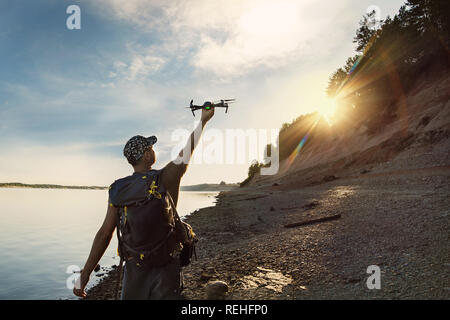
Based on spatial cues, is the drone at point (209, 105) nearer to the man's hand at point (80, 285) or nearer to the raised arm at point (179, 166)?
the raised arm at point (179, 166)

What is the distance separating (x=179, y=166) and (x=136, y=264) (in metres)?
1.25

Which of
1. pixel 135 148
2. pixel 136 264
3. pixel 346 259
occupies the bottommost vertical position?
pixel 346 259

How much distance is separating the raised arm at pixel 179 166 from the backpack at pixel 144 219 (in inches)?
3.7

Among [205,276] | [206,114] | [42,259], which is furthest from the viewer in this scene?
[42,259]

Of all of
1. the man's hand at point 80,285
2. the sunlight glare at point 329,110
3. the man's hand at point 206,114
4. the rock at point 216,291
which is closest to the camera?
the man's hand at point 80,285

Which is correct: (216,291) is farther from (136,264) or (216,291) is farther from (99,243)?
(99,243)

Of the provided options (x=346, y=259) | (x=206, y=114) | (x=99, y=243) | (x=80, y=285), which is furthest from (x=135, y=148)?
(x=346, y=259)

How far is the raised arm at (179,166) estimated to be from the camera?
3.14 m

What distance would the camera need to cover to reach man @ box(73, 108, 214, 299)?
10.3 ft

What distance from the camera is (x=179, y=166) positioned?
10.4 feet

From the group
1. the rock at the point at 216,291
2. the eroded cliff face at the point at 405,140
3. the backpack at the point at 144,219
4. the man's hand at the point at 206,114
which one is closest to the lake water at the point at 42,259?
the rock at the point at 216,291

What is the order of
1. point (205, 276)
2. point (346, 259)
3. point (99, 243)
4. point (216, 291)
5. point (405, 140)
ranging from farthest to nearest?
point (405, 140) < point (346, 259) < point (205, 276) < point (216, 291) < point (99, 243)

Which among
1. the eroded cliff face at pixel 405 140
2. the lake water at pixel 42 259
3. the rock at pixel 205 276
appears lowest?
the lake water at pixel 42 259
